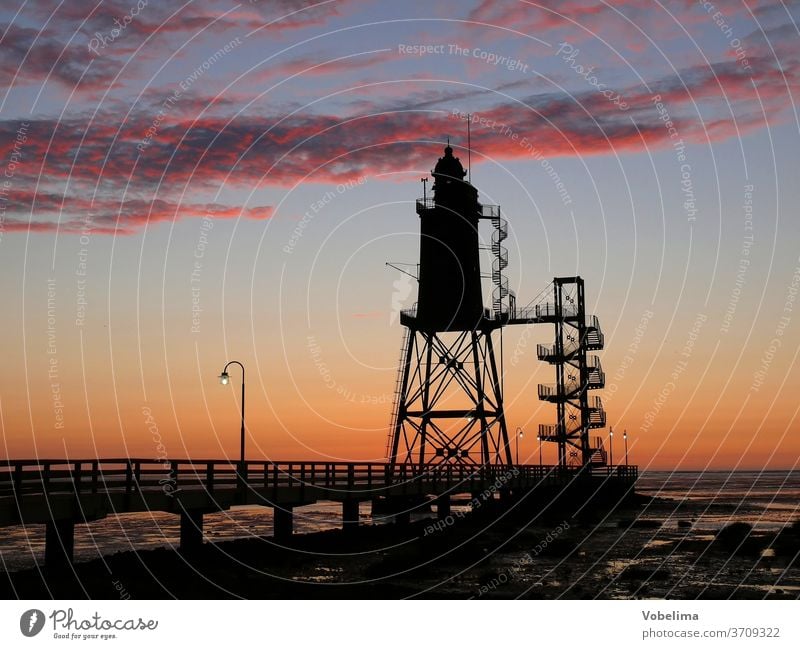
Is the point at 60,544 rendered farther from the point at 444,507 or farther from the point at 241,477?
the point at 444,507

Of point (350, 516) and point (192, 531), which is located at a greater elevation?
point (192, 531)

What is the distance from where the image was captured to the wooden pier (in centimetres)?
2581

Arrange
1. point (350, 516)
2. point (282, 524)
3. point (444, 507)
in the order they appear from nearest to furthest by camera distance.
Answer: point (282, 524)
point (350, 516)
point (444, 507)

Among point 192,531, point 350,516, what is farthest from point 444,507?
point 192,531

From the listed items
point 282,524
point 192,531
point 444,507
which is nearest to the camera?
point 192,531

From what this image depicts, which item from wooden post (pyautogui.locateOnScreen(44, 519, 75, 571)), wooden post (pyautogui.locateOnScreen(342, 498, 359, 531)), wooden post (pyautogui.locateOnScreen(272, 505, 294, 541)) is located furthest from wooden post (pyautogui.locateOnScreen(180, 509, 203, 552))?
wooden post (pyautogui.locateOnScreen(342, 498, 359, 531))

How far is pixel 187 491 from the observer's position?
31.3 metres

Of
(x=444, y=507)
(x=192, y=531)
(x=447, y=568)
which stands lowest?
(x=447, y=568)

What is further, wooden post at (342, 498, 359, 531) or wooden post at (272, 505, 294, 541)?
wooden post at (342, 498, 359, 531)

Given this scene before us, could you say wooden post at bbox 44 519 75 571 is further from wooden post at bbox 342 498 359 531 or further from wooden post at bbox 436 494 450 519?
wooden post at bbox 436 494 450 519

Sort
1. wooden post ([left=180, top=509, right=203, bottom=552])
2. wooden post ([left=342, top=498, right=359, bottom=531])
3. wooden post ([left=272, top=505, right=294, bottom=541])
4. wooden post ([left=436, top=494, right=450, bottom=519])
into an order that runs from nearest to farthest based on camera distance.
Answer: wooden post ([left=180, top=509, right=203, bottom=552]), wooden post ([left=272, top=505, right=294, bottom=541]), wooden post ([left=342, top=498, right=359, bottom=531]), wooden post ([left=436, top=494, right=450, bottom=519])
